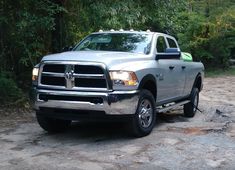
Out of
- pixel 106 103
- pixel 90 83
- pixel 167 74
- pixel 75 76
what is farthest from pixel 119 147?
pixel 167 74

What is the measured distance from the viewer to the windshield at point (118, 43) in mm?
9461

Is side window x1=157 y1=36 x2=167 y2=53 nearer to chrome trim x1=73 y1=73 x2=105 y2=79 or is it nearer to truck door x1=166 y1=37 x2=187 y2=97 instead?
truck door x1=166 y1=37 x2=187 y2=97

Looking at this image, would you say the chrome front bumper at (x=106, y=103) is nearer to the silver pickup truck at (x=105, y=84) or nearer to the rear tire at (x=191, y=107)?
the silver pickup truck at (x=105, y=84)

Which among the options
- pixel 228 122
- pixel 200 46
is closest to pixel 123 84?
pixel 228 122

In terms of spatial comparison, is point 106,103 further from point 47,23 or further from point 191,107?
point 47,23

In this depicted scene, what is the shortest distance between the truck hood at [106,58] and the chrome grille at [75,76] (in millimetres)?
116

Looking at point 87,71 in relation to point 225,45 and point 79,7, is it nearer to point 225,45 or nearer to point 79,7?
point 79,7

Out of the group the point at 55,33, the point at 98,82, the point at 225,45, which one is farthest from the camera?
the point at 225,45

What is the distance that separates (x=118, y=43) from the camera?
963cm

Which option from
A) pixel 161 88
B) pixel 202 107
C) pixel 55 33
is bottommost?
pixel 202 107

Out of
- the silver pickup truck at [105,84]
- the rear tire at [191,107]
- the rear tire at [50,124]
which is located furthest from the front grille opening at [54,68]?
the rear tire at [191,107]

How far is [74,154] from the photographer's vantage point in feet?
24.4

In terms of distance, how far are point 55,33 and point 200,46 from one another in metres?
13.5

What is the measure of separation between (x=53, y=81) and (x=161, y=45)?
8.88ft
